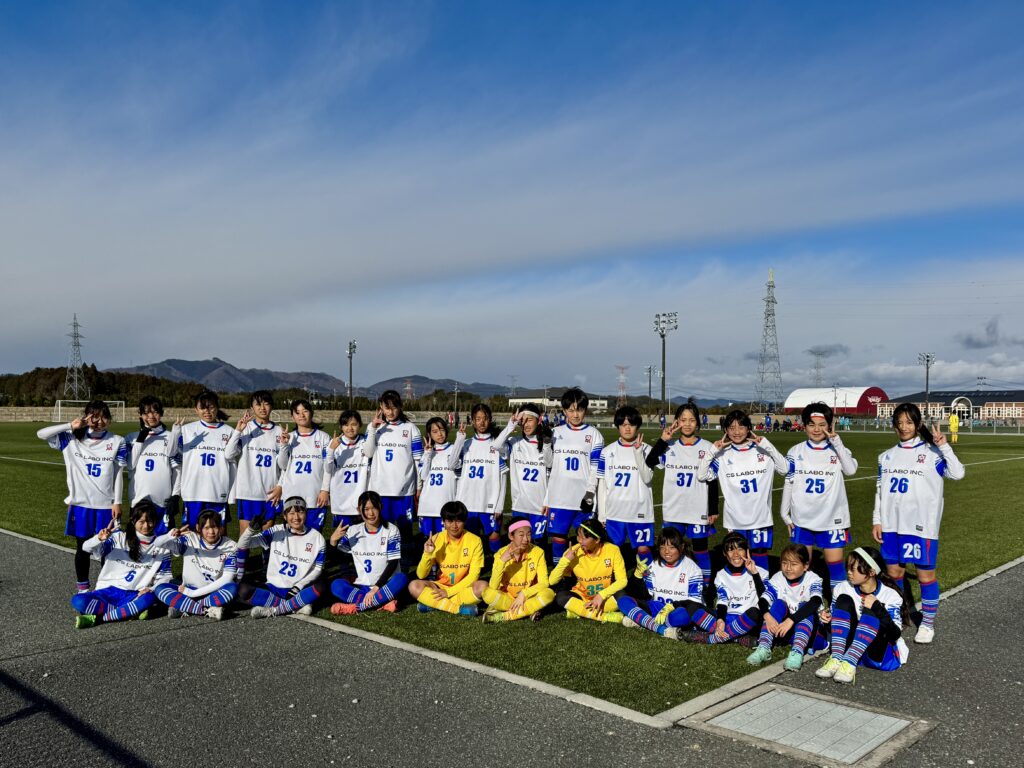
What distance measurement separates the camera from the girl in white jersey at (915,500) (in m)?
6.72

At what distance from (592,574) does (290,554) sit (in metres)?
2.94

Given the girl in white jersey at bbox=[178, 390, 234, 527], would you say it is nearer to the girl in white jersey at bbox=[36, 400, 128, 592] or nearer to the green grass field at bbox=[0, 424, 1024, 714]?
the girl in white jersey at bbox=[36, 400, 128, 592]

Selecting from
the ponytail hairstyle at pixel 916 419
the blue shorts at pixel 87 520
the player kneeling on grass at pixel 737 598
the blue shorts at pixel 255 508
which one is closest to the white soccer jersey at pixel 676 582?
the player kneeling on grass at pixel 737 598

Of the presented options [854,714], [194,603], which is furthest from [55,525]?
[854,714]

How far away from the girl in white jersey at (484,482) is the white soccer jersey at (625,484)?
1.26 meters

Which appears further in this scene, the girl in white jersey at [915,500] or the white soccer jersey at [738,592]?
the girl in white jersey at [915,500]

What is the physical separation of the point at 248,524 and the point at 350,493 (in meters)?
1.17

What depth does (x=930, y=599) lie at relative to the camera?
6578 mm

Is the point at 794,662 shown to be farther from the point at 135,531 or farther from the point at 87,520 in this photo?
the point at 87,520

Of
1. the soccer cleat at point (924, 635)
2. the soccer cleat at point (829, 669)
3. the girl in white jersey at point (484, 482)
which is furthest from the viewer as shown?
the girl in white jersey at point (484, 482)

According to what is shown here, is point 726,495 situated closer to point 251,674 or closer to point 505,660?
point 505,660

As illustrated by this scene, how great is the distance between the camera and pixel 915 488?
22.5ft

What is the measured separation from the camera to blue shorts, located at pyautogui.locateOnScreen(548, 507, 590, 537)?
27.7 ft

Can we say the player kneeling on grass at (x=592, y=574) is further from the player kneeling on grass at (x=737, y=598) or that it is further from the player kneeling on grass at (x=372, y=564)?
the player kneeling on grass at (x=372, y=564)
